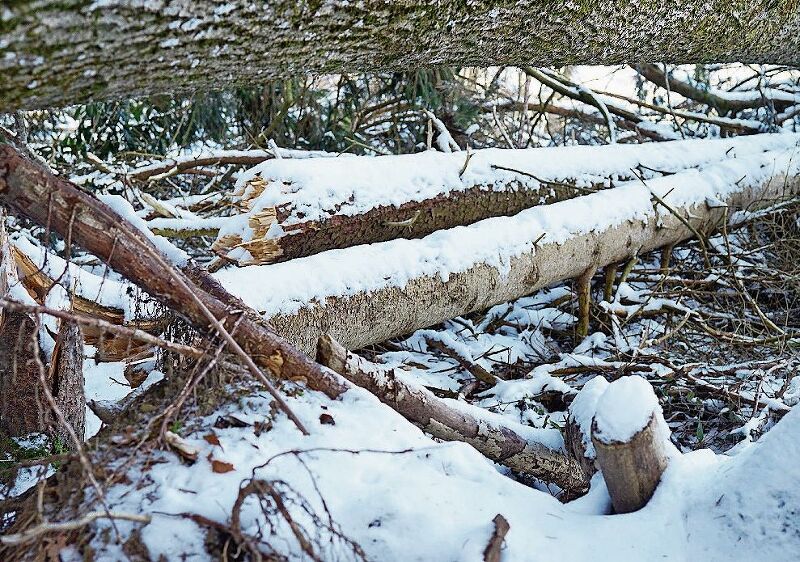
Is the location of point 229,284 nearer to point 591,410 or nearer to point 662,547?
point 591,410

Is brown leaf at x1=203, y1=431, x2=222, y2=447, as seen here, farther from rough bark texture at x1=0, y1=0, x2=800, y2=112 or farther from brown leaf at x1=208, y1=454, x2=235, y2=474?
rough bark texture at x1=0, y1=0, x2=800, y2=112

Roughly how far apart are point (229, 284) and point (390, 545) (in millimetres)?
1209

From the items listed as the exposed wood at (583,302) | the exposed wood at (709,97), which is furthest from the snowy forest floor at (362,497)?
the exposed wood at (709,97)

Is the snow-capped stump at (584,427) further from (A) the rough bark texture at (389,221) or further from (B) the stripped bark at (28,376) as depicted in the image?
(B) the stripped bark at (28,376)

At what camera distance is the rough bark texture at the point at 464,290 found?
234 cm

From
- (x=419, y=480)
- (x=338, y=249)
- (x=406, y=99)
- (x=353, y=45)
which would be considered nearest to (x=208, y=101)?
(x=406, y=99)

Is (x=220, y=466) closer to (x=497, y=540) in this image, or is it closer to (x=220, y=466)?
(x=220, y=466)

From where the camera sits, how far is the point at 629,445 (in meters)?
1.39

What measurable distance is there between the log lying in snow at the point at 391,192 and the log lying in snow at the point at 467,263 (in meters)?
0.14

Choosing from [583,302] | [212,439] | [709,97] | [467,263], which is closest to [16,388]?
[212,439]

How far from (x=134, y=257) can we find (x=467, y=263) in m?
1.47

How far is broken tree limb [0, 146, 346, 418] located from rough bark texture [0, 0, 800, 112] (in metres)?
0.20

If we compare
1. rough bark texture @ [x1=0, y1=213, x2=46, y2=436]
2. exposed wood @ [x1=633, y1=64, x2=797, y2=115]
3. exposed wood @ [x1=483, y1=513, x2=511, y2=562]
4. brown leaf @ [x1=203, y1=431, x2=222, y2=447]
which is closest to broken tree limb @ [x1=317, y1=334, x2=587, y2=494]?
brown leaf @ [x1=203, y1=431, x2=222, y2=447]

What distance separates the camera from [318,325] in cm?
232
